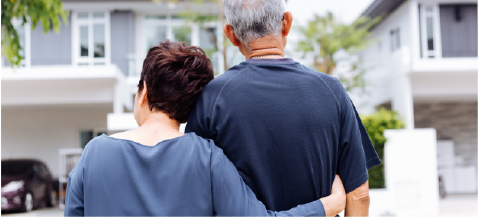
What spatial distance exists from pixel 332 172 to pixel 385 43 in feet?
49.7

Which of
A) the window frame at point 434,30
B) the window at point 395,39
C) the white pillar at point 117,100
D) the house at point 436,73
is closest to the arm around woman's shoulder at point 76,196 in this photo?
the white pillar at point 117,100

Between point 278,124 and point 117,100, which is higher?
point 117,100

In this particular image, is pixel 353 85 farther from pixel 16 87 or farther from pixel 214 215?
pixel 214 215

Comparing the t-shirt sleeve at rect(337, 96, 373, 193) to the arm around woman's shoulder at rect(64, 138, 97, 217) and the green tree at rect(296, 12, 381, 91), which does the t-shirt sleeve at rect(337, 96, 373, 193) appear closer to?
the arm around woman's shoulder at rect(64, 138, 97, 217)

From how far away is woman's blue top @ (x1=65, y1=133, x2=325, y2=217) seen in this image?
54.5 inches

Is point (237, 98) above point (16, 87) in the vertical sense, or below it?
below

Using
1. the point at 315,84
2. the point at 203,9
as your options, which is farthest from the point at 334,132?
the point at 203,9

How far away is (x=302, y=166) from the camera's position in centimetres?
154

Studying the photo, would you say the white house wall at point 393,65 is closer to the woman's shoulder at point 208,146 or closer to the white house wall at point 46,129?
the white house wall at point 46,129

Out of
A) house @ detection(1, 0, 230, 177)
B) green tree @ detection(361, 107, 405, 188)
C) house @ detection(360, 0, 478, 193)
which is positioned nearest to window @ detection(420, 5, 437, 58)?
house @ detection(360, 0, 478, 193)

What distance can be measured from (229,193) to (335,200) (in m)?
0.44

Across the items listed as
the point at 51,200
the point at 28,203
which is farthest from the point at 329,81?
the point at 51,200

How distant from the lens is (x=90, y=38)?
13719 millimetres

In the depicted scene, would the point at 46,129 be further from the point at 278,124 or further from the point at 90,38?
the point at 278,124
